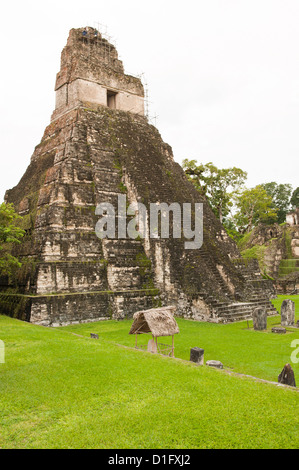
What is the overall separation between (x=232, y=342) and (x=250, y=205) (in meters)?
28.7

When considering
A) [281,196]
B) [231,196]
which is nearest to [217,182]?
[231,196]

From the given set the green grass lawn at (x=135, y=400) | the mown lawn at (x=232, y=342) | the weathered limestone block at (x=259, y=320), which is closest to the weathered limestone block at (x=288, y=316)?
the mown lawn at (x=232, y=342)

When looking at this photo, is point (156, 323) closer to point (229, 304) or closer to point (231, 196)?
point (229, 304)

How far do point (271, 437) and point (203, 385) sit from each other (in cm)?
181

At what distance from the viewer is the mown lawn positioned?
7.84 meters

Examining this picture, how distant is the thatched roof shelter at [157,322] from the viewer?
789 centimetres

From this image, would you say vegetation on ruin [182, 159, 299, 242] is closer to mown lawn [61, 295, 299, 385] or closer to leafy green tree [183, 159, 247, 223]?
leafy green tree [183, 159, 247, 223]

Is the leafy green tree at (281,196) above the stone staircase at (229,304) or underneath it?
above

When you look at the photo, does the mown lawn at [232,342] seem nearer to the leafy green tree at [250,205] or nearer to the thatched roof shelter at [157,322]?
the thatched roof shelter at [157,322]

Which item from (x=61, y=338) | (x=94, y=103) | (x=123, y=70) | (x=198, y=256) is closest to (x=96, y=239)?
(x=198, y=256)

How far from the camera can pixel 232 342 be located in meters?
10.0

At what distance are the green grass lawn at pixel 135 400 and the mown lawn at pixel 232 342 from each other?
65 mm
